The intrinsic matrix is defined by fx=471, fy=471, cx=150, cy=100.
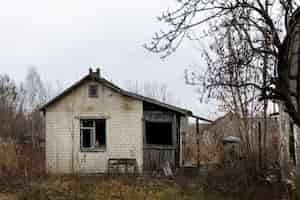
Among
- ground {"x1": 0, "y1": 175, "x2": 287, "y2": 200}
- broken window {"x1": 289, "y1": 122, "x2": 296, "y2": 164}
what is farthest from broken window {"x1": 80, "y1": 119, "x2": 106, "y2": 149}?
broken window {"x1": 289, "y1": 122, "x2": 296, "y2": 164}

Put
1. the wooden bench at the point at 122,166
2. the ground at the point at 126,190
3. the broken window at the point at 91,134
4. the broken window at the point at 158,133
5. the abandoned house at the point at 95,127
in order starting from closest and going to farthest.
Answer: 1. the ground at the point at 126,190
2. the wooden bench at the point at 122,166
3. the abandoned house at the point at 95,127
4. the broken window at the point at 91,134
5. the broken window at the point at 158,133

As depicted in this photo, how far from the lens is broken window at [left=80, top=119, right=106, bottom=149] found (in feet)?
70.3

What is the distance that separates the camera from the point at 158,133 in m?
24.4

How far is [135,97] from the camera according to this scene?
21.3m

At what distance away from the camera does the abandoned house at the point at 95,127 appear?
21.3 m

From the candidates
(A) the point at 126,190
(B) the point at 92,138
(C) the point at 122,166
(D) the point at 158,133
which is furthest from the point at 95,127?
(A) the point at 126,190

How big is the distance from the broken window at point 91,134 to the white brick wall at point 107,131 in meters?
0.26

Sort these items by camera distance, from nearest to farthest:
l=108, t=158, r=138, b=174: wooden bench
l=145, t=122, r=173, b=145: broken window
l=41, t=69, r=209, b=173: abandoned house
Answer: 1. l=108, t=158, r=138, b=174: wooden bench
2. l=41, t=69, r=209, b=173: abandoned house
3. l=145, t=122, r=173, b=145: broken window

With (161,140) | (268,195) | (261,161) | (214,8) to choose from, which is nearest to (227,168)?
(261,161)

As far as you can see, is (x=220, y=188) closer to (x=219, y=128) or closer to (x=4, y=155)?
(x=219, y=128)

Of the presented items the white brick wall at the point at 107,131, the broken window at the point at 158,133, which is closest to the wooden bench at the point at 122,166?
the white brick wall at the point at 107,131

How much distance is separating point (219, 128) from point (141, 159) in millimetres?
4347

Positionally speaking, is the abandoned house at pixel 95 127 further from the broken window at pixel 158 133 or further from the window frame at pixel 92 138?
the broken window at pixel 158 133

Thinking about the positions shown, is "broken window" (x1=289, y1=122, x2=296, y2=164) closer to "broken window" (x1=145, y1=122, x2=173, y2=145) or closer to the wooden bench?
the wooden bench
